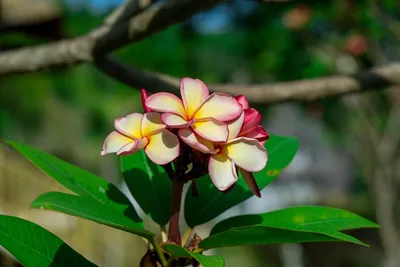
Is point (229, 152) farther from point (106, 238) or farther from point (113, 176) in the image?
point (113, 176)

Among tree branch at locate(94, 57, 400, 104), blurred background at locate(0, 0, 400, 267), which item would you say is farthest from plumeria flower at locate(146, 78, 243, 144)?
blurred background at locate(0, 0, 400, 267)

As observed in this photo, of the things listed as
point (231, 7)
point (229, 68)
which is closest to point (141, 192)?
point (231, 7)

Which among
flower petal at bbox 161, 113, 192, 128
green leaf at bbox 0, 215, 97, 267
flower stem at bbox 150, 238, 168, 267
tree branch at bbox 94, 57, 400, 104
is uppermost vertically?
tree branch at bbox 94, 57, 400, 104

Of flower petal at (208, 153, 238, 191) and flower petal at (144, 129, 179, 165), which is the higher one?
flower petal at (144, 129, 179, 165)

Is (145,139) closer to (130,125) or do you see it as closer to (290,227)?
(130,125)

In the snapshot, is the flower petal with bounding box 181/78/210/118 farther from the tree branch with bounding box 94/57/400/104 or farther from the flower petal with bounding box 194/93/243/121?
the tree branch with bounding box 94/57/400/104

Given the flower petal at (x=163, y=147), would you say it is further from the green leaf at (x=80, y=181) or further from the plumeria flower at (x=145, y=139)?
the green leaf at (x=80, y=181)

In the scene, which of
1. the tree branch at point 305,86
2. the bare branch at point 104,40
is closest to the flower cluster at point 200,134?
the bare branch at point 104,40
